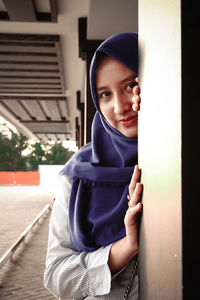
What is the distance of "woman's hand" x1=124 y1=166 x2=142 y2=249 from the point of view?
0.86m

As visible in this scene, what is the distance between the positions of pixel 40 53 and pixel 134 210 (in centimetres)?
536

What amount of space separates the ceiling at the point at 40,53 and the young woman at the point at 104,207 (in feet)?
11.1

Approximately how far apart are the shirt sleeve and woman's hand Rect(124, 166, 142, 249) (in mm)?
146

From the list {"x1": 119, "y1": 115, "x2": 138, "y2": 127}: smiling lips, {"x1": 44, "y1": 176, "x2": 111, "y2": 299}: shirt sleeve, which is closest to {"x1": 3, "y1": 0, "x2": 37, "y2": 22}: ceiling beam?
{"x1": 119, "y1": 115, "x2": 138, "y2": 127}: smiling lips

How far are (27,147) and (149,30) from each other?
3743cm

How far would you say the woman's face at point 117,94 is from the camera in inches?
42.4

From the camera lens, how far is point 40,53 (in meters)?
5.75

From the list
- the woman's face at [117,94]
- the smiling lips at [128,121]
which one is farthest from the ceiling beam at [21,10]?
the smiling lips at [128,121]

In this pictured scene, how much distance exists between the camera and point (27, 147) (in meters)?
37.2

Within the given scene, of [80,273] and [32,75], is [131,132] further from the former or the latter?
[32,75]

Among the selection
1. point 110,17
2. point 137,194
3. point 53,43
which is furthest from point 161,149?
point 53,43

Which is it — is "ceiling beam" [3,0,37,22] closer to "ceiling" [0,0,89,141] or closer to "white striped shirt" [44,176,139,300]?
"ceiling" [0,0,89,141]
